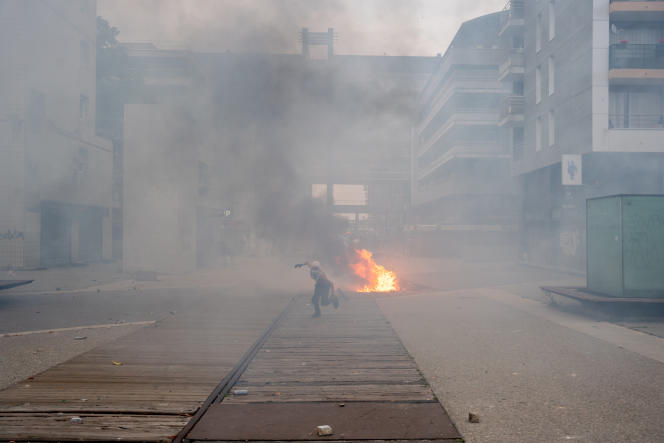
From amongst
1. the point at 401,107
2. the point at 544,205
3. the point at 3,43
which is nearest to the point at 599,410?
the point at 3,43

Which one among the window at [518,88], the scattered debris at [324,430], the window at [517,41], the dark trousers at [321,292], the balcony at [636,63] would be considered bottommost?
the scattered debris at [324,430]

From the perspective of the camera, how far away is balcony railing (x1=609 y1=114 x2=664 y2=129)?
18984 mm

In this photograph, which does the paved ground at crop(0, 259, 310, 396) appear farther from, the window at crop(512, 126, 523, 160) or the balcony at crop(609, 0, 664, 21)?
the balcony at crop(609, 0, 664, 21)

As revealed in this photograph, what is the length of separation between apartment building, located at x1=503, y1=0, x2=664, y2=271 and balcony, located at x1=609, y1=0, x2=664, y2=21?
4 centimetres

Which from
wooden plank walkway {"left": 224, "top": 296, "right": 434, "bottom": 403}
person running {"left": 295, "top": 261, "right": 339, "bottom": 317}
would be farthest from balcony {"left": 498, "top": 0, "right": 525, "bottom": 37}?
wooden plank walkway {"left": 224, "top": 296, "right": 434, "bottom": 403}

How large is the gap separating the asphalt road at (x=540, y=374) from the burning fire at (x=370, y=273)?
552cm

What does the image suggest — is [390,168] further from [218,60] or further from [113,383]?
[113,383]

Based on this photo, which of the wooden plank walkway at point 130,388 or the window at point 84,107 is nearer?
the wooden plank walkway at point 130,388

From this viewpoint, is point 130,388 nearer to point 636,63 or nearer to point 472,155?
point 636,63

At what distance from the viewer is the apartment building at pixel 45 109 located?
7.38m

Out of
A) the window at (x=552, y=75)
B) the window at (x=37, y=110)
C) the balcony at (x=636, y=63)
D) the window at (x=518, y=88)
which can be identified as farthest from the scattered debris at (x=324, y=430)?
the window at (x=518, y=88)

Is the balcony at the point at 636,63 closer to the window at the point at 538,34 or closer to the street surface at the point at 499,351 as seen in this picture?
the window at the point at 538,34

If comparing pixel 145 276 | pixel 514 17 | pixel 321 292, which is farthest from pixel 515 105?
pixel 321 292

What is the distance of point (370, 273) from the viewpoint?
620 inches
